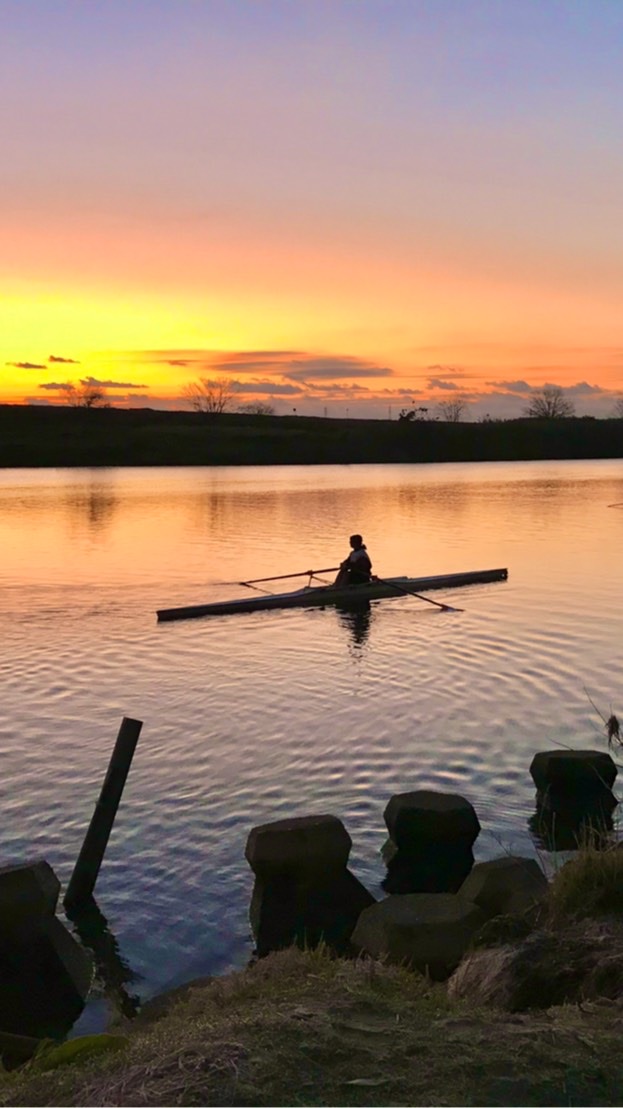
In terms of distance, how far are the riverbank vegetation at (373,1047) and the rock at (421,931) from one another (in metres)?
1.53

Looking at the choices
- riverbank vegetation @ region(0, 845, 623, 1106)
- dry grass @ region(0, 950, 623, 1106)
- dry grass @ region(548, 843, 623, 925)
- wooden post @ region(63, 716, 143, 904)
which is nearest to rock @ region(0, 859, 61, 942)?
wooden post @ region(63, 716, 143, 904)

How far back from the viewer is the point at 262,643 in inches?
930

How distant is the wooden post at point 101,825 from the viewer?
1052cm

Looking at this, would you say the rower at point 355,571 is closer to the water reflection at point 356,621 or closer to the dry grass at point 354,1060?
the water reflection at point 356,621

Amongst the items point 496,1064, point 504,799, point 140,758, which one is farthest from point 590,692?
point 496,1064

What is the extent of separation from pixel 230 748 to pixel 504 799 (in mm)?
4061

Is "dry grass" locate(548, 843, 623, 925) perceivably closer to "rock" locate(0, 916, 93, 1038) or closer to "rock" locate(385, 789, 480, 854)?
"rock" locate(385, 789, 480, 854)

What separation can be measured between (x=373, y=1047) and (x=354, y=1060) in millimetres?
153

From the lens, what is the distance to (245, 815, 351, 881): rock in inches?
371

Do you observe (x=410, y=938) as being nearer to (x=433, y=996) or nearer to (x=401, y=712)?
(x=433, y=996)

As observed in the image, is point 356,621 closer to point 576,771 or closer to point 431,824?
point 576,771

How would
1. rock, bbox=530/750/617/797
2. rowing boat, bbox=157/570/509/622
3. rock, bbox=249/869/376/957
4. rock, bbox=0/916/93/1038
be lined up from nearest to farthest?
rock, bbox=0/916/93/1038 < rock, bbox=249/869/376/957 < rock, bbox=530/750/617/797 < rowing boat, bbox=157/570/509/622

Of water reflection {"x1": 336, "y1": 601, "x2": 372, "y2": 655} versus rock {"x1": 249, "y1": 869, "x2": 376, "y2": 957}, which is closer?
rock {"x1": 249, "y1": 869, "x2": 376, "y2": 957}

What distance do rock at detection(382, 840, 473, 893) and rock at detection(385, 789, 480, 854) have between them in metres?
0.06
